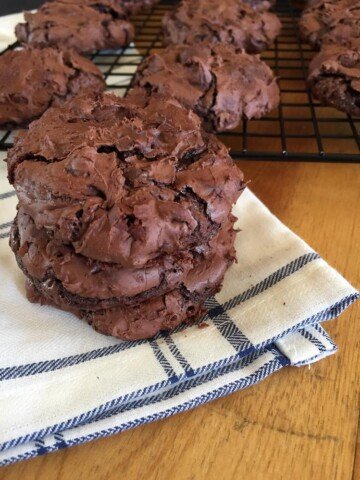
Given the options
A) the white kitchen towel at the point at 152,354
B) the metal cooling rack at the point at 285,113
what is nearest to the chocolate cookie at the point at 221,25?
the metal cooling rack at the point at 285,113

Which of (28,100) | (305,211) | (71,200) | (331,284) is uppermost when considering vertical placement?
(71,200)

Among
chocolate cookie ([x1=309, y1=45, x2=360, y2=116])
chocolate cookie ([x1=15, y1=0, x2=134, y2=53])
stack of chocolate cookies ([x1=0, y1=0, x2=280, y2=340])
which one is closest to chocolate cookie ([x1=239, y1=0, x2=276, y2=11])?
chocolate cookie ([x1=15, y1=0, x2=134, y2=53])

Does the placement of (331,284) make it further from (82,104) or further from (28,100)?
(28,100)

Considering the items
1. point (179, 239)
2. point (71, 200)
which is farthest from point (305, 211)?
point (71, 200)

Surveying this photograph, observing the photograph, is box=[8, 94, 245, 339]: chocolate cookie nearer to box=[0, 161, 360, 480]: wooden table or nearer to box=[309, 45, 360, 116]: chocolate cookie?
box=[0, 161, 360, 480]: wooden table

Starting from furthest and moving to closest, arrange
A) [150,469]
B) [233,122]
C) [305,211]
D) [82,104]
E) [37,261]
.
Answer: [233,122], [305,211], [82,104], [37,261], [150,469]

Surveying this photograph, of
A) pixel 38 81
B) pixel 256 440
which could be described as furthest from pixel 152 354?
pixel 38 81
